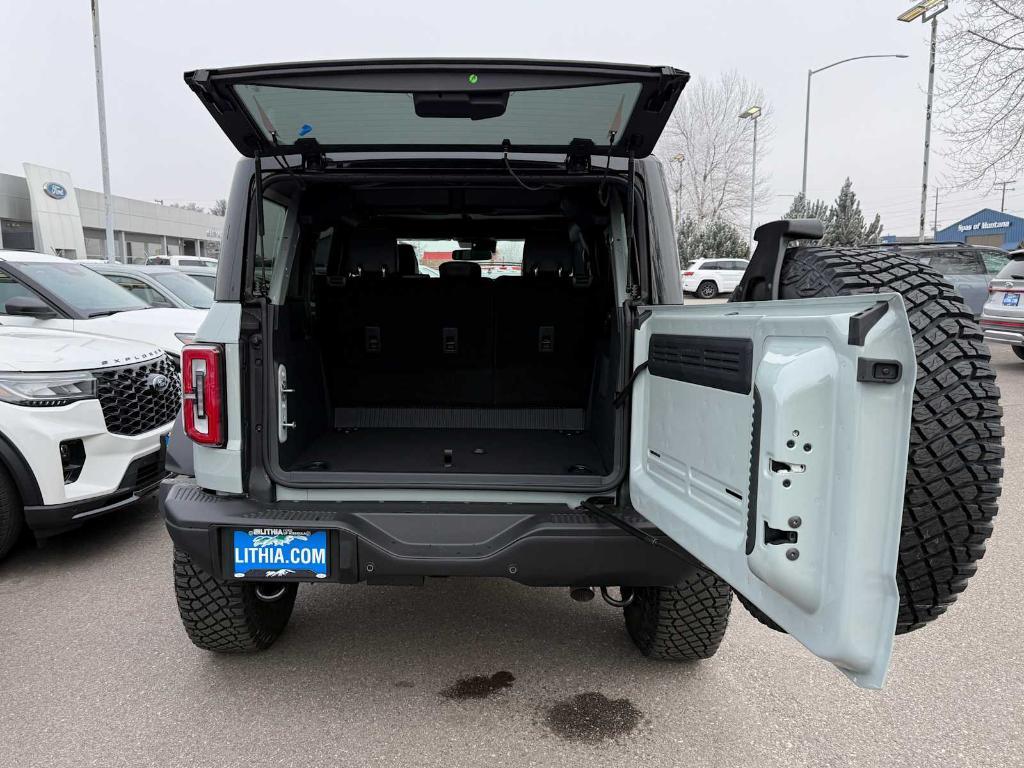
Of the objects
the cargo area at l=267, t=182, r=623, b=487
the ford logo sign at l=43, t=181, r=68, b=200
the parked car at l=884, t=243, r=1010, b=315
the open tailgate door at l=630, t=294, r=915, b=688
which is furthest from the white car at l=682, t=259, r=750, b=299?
the ford logo sign at l=43, t=181, r=68, b=200

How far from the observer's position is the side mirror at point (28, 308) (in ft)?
16.3

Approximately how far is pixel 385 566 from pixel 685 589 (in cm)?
117

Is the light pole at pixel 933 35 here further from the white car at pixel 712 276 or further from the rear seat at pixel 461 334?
the rear seat at pixel 461 334

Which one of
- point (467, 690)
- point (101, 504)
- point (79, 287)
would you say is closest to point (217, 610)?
point (467, 690)

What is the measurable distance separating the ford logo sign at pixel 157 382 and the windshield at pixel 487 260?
1.78 m

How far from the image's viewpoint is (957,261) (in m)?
13.7

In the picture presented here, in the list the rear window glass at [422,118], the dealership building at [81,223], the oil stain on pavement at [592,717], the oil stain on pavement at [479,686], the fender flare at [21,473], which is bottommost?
the oil stain on pavement at [592,717]

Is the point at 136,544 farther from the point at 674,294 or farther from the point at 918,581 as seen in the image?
the point at 918,581

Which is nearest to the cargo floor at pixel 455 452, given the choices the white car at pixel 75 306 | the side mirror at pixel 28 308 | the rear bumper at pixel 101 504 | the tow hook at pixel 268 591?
the tow hook at pixel 268 591

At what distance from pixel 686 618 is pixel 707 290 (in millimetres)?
27377

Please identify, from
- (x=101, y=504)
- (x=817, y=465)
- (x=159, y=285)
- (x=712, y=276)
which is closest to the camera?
(x=817, y=465)

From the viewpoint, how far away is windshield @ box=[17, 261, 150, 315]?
5645 millimetres

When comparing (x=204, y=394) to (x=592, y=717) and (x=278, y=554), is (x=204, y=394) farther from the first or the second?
(x=592, y=717)

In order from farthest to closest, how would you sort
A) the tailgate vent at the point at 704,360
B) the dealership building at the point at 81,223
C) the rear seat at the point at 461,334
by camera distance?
the dealership building at the point at 81,223 < the rear seat at the point at 461,334 < the tailgate vent at the point at 704,360
